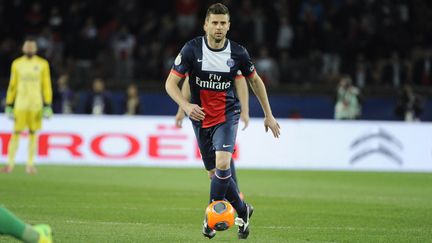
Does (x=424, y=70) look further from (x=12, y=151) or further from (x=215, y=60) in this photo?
(x=215, y=60)

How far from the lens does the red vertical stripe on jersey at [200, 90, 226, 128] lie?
10102 millimetres

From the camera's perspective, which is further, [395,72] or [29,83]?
[395,72]

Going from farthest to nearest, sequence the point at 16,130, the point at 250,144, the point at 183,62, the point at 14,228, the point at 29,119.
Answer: the point at 250,144 → the point at 16,130 → the point at 29,119 → the point at 183,62 → the point at 14,228

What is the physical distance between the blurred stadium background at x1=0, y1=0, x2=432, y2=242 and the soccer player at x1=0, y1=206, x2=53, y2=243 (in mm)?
2297

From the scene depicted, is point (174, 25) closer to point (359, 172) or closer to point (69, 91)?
point (69, 91)

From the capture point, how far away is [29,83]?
18.9 m

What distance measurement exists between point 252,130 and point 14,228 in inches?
607

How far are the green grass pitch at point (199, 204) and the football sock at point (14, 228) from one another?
231 cm

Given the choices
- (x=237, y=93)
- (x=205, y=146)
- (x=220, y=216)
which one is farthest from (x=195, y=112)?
(x=237, y=93)

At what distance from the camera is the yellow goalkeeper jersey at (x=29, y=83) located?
18.8 metres

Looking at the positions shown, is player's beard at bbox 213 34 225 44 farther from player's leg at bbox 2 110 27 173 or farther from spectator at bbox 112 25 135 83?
spectator at bbox 112 25 135 83

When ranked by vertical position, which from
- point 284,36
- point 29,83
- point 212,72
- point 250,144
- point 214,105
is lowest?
point 250,144

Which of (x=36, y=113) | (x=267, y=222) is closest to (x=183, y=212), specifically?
(x=267, y=222)

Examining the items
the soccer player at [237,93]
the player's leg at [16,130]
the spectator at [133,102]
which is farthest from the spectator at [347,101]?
the soccer player at [237,93]
